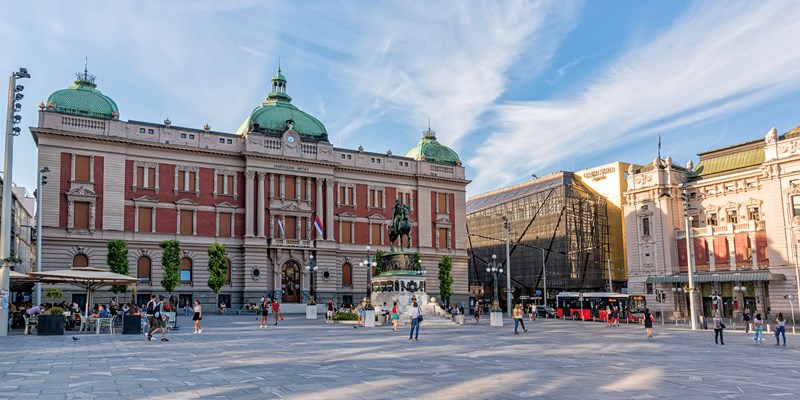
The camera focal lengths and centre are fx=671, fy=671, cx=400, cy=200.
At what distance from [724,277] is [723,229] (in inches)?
196

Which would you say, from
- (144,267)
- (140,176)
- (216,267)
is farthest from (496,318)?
(140,176)

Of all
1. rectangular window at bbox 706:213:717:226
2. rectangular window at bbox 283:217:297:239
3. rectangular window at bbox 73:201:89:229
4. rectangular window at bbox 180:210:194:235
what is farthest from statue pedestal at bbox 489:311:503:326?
rectangular window at bbox 73:201:89:229

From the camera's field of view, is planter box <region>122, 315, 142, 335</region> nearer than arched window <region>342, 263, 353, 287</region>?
Yes

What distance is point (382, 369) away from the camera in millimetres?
18031

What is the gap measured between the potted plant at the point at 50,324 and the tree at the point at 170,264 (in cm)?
2992

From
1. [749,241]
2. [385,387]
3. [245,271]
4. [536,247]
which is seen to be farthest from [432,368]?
[536,247]

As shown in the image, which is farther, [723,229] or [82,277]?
[723,229]

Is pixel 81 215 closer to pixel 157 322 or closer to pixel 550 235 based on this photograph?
pixel 157 322

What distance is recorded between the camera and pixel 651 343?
1214 inches

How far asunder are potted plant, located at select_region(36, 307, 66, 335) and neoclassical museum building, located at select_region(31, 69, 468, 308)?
24.1m

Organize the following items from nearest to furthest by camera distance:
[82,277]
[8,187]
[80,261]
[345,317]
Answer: [8,187] → [82,277] → [345,317] → [80,261]

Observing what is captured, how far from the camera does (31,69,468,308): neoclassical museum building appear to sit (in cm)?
6019

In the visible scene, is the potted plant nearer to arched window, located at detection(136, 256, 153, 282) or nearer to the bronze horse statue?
the bronze horse statue

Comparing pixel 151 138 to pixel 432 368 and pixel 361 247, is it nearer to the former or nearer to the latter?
pixel 361 247
